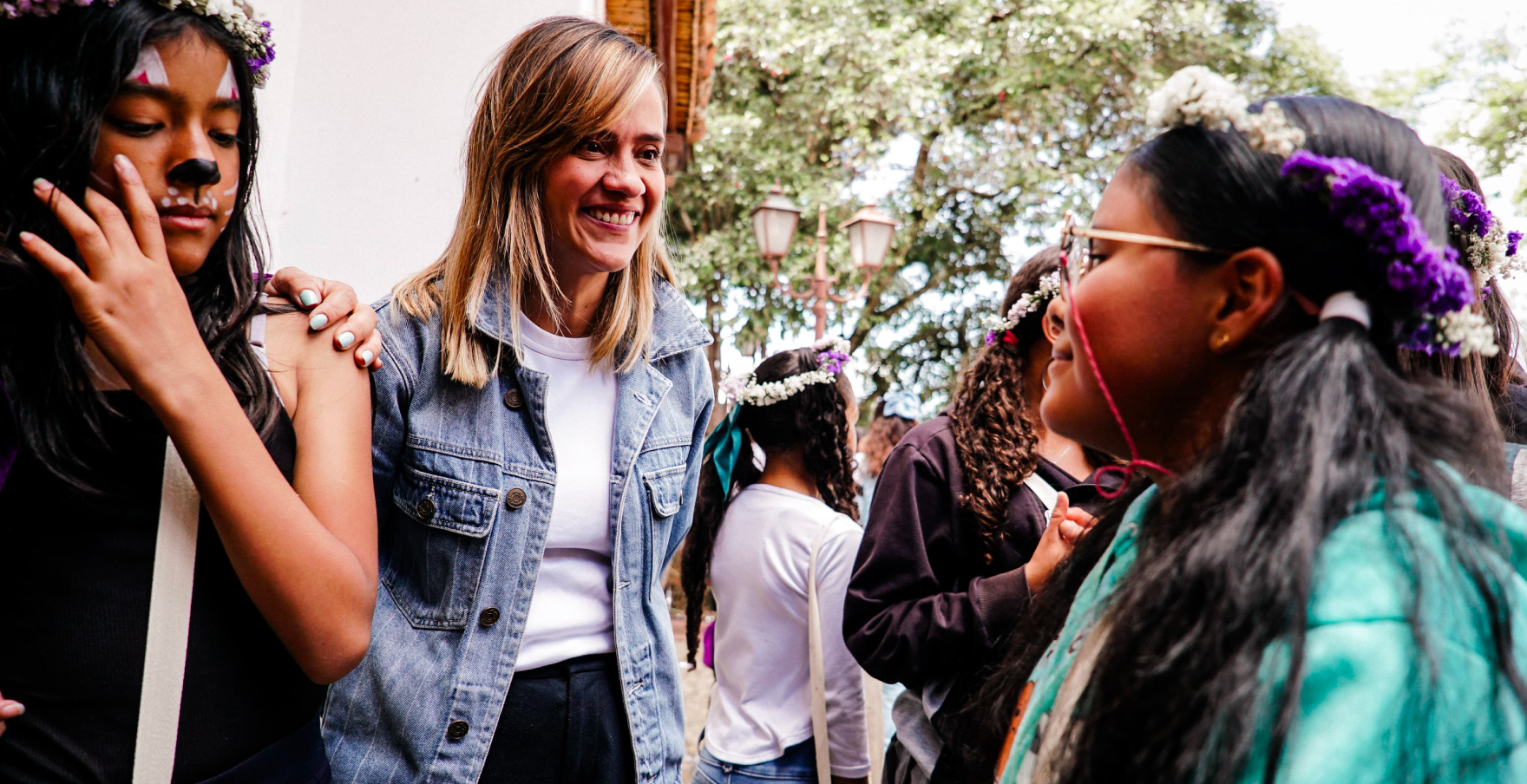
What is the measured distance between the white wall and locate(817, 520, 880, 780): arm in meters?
1.55

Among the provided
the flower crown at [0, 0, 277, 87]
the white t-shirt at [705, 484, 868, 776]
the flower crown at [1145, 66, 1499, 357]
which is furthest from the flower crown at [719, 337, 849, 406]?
the flower crown at [1145, 66, 1499, 357]

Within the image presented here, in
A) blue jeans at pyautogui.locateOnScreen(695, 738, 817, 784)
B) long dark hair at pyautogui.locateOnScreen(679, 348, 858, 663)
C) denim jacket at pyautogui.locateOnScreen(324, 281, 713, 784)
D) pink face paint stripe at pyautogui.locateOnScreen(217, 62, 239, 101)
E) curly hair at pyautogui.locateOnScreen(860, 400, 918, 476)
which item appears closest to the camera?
pink face paint stripe at pyautogui.locateOnScreen(217, 62, 239, 101)

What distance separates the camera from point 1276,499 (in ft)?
3.22

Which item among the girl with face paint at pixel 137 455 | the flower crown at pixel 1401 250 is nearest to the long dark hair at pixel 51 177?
the girl with face paint at pixel 137 455

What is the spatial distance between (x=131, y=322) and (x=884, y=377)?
503 inches

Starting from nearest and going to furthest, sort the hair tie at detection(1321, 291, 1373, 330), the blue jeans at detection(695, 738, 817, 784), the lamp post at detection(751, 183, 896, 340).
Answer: the hair tie at detection(1321, 291, 1373, 330)
the blue jeans at detection(695, 738, 817, 784)
the lamp post at detection(751, 183, 896, 340)

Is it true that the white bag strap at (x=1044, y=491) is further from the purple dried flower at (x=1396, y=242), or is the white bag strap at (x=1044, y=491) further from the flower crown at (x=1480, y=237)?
the purple dried flower at (x=1396, y=242)

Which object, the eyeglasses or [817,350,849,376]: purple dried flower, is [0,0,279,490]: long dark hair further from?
[817,350,849,376]: purple dried flower

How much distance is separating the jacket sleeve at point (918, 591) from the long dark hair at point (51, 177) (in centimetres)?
155

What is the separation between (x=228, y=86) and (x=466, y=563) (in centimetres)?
86

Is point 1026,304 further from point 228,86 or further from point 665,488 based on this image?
point 228,86

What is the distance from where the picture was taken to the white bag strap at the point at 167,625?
1255mm

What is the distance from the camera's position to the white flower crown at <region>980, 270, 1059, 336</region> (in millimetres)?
2385

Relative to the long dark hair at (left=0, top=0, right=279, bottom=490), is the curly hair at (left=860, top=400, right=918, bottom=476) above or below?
below
